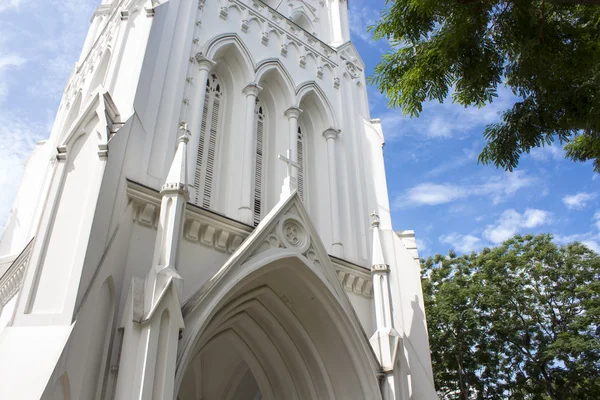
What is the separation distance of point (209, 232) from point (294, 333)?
2.77 meters

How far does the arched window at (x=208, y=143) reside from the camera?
1076 cm

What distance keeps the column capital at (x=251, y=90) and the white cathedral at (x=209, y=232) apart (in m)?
0.03

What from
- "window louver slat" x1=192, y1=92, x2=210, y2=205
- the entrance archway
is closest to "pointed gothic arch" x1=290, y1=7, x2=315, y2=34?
"window louver slat" x1=192, y1=92, x2=210, y2=205

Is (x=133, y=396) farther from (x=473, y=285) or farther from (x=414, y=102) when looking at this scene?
(x=473, y=285)

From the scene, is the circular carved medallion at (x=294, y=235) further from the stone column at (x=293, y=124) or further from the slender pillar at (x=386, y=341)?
the stone column at (x=293, y=124)

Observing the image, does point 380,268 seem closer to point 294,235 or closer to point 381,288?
point 381,288

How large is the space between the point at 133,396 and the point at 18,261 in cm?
520

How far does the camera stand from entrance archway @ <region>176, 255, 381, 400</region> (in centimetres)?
966

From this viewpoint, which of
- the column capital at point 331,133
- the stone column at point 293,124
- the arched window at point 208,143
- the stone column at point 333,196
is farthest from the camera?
the column capital at point 331,133

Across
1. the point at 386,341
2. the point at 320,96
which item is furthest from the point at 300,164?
the point at 386,341

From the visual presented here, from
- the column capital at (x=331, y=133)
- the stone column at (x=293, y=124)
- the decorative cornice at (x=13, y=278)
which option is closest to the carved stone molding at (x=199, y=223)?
the decorative cornice at (x=13, y=278)

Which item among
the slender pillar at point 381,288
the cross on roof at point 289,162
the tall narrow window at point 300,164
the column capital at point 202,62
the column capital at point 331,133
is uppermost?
the column capital at point 202,62

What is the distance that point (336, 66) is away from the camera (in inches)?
623

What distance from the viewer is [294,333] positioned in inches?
414
